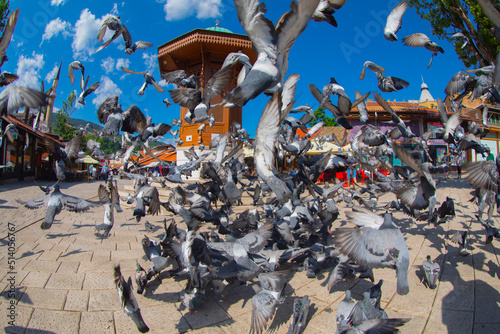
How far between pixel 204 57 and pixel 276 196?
11722 mm

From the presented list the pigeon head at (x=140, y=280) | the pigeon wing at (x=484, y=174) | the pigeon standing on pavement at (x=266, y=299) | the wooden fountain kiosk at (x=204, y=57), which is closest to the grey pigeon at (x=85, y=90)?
the pigeon head at (x=140, y=280)

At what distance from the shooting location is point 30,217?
6.33 meters

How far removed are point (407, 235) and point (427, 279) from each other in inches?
87.6

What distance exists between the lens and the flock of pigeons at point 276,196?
6.32ft

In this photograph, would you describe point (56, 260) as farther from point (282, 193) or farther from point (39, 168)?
point (39, 168)

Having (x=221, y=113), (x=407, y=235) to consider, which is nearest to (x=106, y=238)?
(x=407, y=235)

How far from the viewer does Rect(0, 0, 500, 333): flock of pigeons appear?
75.9 inches

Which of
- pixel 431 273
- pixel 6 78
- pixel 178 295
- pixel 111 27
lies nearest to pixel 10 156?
pixel 6 78

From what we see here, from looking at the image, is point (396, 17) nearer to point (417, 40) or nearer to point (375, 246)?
point (417, 40)

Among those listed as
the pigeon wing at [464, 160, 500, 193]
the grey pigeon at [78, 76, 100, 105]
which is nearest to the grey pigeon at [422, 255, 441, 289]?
the pigeon wing at [464, 160, 500, 193]

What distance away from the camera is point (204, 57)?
13070 millimetres

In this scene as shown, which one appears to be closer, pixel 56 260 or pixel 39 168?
pixel 56 260

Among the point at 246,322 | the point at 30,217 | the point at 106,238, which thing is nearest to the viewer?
the point at 246,322

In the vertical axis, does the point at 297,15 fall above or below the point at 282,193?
above
